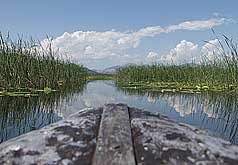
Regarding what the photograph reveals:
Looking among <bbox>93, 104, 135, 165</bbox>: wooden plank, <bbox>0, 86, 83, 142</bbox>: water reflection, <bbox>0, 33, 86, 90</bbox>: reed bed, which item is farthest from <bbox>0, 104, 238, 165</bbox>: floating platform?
<bbox>0, 33, 86, 90</bbox>: reed bed

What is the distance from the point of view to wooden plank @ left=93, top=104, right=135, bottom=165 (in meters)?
1.39

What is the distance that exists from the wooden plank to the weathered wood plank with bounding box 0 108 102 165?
0.18ft

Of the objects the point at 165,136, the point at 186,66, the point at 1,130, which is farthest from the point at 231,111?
the point at 186,66

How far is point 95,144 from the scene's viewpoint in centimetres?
156

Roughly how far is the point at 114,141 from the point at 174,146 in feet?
0.91

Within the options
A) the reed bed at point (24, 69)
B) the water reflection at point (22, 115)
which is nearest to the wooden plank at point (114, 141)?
the water reflection at point (22, 115)

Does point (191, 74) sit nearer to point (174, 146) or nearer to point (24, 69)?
point (24, 69)

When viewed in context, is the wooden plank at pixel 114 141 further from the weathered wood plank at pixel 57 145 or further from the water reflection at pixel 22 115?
the water reflection at pixel 22 115

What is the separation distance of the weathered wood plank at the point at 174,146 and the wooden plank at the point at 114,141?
0.17 ft

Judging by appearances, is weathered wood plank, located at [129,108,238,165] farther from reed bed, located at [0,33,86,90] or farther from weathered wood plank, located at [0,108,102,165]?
reed bed, located at [0,33,86,90]

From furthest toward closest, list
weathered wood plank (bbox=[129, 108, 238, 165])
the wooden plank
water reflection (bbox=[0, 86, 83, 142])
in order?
water reflection (bbox=[0, 86, 83, 142]) < weathered wood plank (bbox=[129, 108, 238, 165]) < the wooden plank

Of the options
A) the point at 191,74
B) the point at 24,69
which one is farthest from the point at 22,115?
the point at 191,74

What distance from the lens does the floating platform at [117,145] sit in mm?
1463

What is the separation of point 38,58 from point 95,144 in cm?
1209
